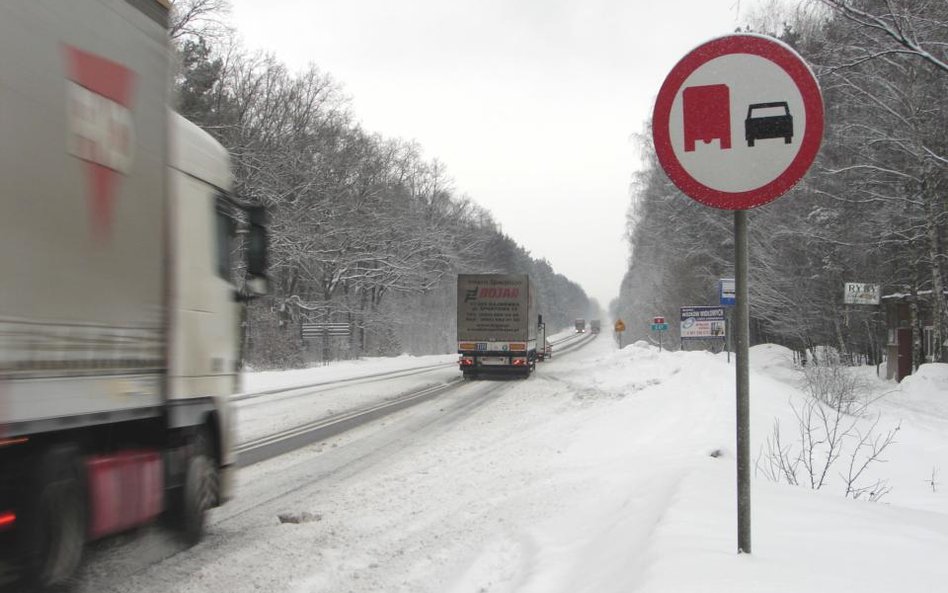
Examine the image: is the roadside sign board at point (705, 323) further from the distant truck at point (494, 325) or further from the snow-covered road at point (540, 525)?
the snow-covered road at point (540, 525)

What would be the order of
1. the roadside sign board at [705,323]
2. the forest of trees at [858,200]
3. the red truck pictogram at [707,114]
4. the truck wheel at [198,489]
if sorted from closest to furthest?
the red truck pictogram at [707,114] < the truck wheel at [198,489] < the forest of trees at [858,200] < the roadside sign board at [705,323]

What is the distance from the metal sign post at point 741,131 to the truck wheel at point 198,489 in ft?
12.0

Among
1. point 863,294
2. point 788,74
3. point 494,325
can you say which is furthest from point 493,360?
point 788,74

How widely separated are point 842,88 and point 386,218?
31.8 metres

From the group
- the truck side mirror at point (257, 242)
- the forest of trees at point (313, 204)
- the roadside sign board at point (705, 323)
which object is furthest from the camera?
the forest of trees at point (313, 204)

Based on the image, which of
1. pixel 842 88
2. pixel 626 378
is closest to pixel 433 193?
pixel 626 378

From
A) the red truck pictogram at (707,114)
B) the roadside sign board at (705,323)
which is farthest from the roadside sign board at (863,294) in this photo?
the red truck pictogram at (707,114)

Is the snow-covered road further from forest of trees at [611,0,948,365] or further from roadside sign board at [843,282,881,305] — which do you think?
roadside sign board at [843,282,881,305]

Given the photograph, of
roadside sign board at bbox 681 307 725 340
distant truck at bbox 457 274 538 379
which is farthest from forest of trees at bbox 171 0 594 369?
roadside sign board at bbox 681 307 725 340

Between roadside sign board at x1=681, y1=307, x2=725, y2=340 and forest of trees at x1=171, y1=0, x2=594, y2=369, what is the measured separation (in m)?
16.2

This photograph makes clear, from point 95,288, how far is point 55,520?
119 cm

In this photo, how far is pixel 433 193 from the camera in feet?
210

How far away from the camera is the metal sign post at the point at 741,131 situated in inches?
126

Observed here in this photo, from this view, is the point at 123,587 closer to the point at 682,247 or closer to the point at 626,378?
the point at 626,378
